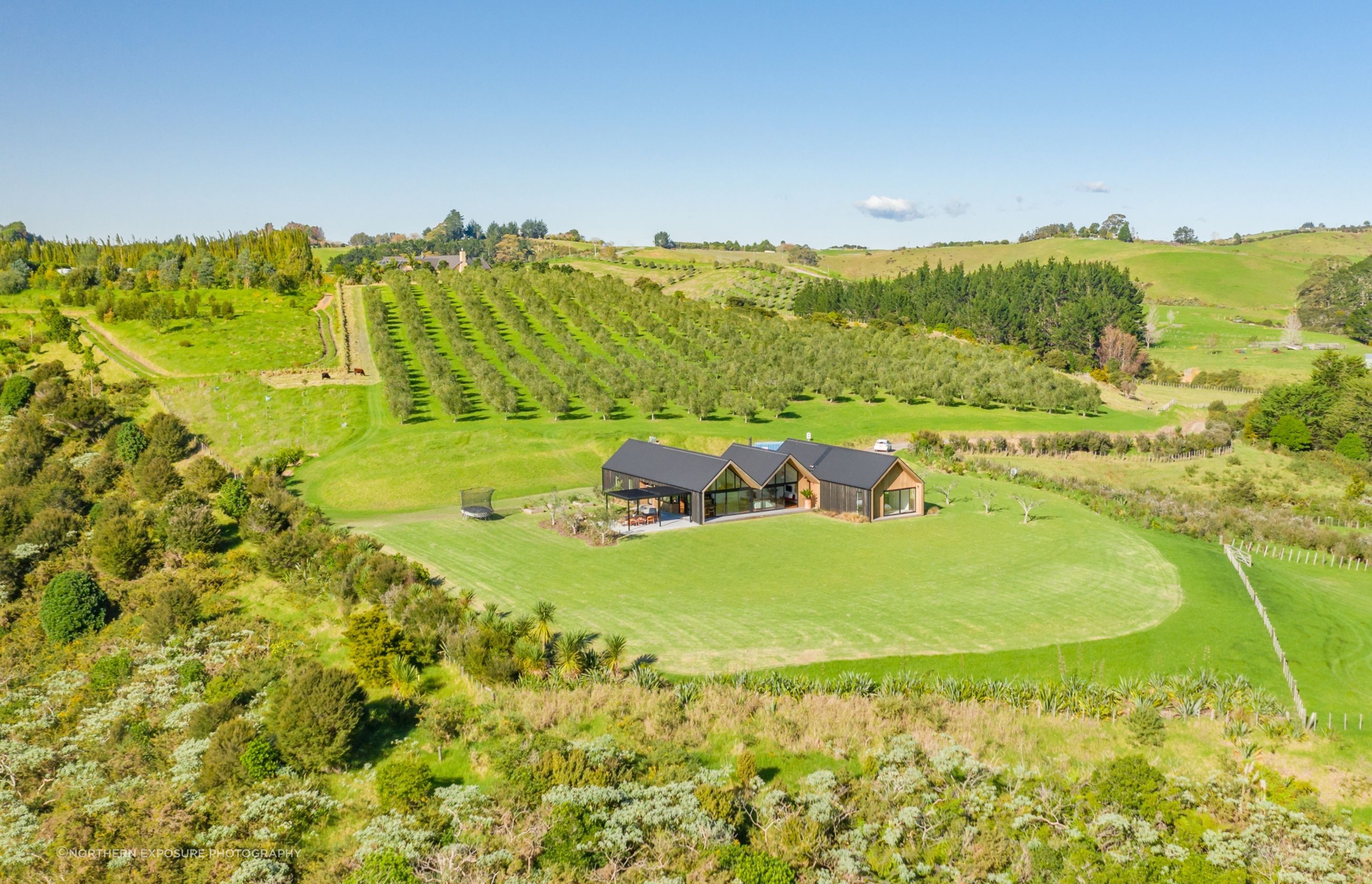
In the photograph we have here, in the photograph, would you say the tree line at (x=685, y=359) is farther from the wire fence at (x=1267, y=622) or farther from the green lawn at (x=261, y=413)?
the wire fence at (x=1267, y=622)

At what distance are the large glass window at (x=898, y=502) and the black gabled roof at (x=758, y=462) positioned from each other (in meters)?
6.21

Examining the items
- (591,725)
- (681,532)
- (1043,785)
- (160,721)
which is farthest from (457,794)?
(681,532)

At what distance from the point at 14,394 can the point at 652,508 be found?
5209 cm

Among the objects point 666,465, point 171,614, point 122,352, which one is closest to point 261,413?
point 122,352

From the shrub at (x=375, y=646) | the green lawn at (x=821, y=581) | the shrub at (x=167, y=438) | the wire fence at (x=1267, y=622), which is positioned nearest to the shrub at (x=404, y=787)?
the shrub at (x=375, y=646)

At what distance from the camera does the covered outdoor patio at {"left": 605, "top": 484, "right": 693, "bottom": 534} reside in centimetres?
4669

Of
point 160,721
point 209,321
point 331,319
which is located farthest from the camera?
point 331,319

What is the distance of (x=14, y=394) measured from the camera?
66.1 meters

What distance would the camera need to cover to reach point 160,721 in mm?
26938

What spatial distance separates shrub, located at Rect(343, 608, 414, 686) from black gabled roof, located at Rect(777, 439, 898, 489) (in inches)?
1090

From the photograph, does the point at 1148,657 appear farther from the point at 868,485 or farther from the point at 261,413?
the point at 261,413

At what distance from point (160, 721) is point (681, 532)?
25.3m

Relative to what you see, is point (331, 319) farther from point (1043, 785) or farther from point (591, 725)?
point (1043, 785)

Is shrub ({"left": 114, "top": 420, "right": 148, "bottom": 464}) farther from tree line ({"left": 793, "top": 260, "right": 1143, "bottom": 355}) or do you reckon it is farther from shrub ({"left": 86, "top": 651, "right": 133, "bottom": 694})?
tree line ({"left": 793, "top": 260, "right": 1143, "bottom": 355})
